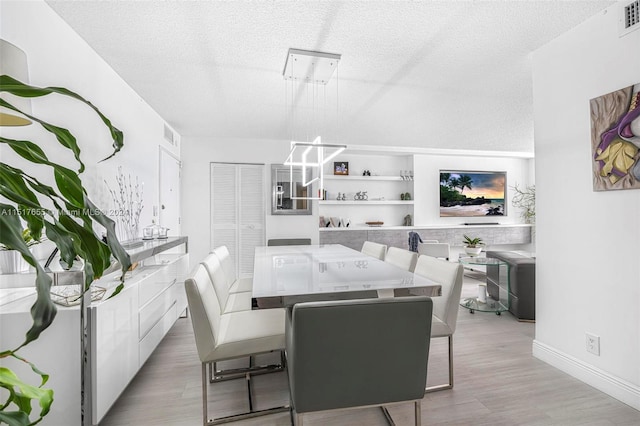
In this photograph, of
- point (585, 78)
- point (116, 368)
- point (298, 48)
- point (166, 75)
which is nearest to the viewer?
point (116, 368)

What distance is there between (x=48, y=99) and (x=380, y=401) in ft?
8.28

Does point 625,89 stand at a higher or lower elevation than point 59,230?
higher

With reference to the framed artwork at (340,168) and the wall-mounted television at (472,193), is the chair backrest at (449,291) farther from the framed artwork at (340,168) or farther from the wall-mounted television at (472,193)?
the wall-mounted television at (472,193)

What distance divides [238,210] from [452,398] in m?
4.13

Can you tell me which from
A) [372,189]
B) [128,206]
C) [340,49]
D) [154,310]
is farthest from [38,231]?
[372,189]

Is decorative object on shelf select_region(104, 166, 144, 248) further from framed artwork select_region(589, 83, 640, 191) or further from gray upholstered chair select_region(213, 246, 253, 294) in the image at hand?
framed artwork select_region(589, 83, 640, 191)

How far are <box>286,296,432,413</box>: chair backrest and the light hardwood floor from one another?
0.41m

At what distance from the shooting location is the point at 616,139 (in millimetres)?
1948

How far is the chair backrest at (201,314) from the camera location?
5.32ft

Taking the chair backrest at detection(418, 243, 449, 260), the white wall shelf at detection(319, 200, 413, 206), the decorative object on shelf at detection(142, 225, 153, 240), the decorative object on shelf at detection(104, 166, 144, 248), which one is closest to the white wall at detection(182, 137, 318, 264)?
the white wall shelf at detection(319, 200, 413, 206)

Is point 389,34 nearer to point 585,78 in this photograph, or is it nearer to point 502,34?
point 502,34

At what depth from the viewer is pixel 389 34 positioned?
2.20m

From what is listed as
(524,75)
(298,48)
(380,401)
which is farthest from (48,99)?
(524,75)

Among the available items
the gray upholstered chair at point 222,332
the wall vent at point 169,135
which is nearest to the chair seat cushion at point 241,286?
the gray upholstered chair at point 222,332
